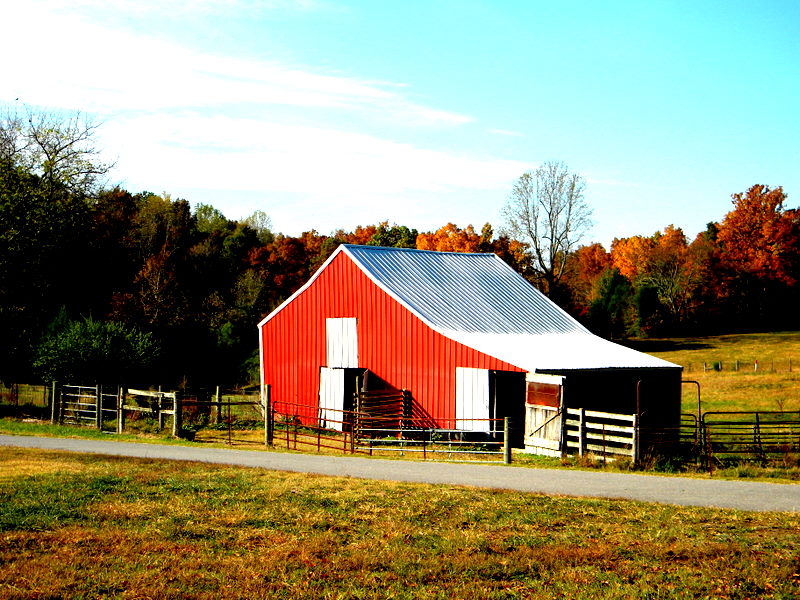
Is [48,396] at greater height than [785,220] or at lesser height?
lesser

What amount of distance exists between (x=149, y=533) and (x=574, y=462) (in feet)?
39.9

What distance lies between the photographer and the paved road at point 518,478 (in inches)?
627

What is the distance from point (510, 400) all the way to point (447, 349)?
2.70 meters

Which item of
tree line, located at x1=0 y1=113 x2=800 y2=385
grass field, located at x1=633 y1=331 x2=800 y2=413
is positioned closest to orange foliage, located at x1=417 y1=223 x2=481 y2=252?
tree line, located at x1=0 y1=113 x2=800 y2=385

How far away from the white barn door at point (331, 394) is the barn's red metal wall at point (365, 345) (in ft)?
1.32

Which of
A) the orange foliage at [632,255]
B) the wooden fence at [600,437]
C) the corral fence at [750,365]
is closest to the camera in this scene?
the wooden fence at [600,437]

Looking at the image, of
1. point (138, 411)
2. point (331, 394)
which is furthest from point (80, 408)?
point (331, 394)

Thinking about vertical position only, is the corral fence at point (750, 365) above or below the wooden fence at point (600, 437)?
above

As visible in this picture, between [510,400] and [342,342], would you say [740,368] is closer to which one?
[342,342]

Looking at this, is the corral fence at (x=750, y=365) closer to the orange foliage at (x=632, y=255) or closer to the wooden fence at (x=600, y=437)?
the wooden fence at (x=600, y=437)

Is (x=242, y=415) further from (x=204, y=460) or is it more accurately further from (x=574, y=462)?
(x=574, y=462)

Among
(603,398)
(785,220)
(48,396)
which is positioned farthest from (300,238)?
(603,398)

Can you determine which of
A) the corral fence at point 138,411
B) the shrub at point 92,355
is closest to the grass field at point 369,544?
the corral fence at point 138,411

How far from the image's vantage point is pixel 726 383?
47.3m
